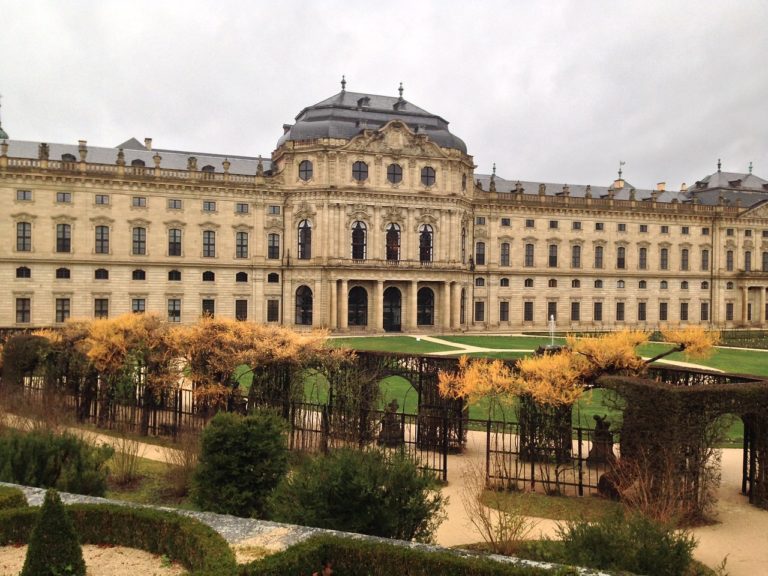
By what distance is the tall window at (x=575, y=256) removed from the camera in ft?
210

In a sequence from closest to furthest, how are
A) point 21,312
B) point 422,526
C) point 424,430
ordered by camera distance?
1. point 422,526
2. point 424,430
3. point 21,312

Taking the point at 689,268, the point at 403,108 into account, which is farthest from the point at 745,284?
the point at 403,108

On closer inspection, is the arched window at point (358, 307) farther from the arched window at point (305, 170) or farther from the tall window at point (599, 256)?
the tall window at point (599, 256)

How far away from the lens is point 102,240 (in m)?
51.5

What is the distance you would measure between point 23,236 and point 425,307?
34.7m

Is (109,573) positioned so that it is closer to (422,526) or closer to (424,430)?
(422,526)

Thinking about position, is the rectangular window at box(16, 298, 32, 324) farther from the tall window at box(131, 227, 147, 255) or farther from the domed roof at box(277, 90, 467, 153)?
the domed roof at box(277, 90, 467, 153)

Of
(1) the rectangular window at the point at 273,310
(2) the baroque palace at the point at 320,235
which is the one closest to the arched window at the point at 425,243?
(2) the baroque palace at the point at 320,235

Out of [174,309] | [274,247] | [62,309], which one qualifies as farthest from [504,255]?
[62,309]

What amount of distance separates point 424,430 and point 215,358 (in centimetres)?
789

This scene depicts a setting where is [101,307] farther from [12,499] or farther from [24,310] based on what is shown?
[12,499]

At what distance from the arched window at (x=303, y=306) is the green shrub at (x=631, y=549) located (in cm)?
4678

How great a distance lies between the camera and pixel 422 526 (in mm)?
11102

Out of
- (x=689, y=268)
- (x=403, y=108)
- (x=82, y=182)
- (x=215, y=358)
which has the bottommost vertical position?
(x=215, y=358)
